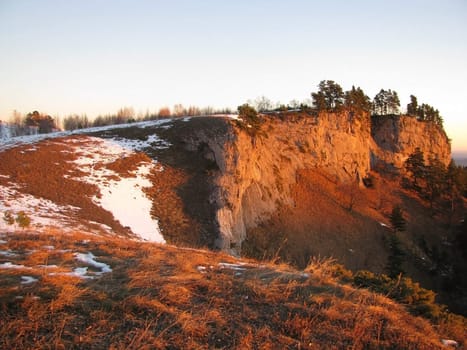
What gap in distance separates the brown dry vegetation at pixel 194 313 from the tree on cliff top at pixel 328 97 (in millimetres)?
46267

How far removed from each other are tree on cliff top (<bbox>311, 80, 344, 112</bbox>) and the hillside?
227cm

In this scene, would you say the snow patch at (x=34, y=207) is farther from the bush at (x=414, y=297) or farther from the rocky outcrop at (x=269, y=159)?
the bush at (x=414, y=297)

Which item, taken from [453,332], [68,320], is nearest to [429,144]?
[453,332]

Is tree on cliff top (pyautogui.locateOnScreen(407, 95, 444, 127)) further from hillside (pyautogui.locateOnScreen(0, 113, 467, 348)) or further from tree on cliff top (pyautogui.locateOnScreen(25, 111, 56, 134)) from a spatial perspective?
tree on cliff top (pyautogui.locateOnScreen(25, 111, 56, 134))

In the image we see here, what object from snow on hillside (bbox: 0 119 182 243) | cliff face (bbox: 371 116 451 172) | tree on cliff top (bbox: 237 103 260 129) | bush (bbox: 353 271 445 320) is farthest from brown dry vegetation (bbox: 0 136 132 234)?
cliff face (bbox: 371 116 451 172)

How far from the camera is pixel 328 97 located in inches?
1949

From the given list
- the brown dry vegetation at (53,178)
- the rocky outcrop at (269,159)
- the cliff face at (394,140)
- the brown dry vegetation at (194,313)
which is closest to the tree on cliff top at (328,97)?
the rocky outcrop at (269,159)

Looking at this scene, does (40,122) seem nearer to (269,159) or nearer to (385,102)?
(269,159)

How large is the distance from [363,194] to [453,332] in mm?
45300

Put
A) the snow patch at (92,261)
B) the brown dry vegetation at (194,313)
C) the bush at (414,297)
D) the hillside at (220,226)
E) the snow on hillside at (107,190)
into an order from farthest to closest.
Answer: the snow on hillside at (107,190) < the snow patch at (92,261) < the bush at (414,297) < the hillside at (220,226) < the brown dry vegetation at (194,313)

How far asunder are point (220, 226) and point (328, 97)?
34041mm

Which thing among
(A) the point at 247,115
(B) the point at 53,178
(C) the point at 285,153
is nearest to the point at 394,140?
(C) the point at 285,153

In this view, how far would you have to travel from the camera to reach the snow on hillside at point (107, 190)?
1462 cm

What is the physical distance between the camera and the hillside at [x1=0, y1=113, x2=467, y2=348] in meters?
4.12
